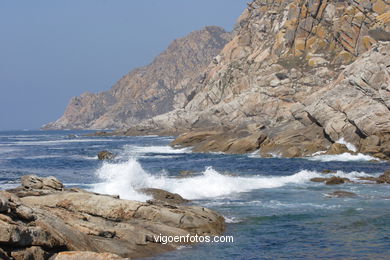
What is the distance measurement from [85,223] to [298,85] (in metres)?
82.3

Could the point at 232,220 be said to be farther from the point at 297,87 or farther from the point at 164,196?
the point at 297,87

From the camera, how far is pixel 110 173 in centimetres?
4084

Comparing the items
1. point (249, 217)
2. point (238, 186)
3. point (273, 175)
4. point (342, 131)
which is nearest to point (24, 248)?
point (249, 217)

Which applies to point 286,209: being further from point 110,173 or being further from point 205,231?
point 110,173

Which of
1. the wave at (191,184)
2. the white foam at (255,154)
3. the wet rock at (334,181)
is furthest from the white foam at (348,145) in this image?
the wet rock at (334,181)

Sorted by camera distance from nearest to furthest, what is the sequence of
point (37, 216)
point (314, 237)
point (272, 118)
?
point (37, 216) → point (314, 237) → point (272, 118)

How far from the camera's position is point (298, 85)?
95312 millimetres

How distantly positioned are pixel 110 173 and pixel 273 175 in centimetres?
1310

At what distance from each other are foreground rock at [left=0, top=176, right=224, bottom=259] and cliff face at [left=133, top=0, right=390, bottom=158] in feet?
122

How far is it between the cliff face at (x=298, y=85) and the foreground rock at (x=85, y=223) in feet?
122

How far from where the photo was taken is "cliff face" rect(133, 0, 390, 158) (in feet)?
193

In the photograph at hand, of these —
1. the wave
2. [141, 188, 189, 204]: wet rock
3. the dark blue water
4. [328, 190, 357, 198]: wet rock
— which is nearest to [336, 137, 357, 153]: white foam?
the dark blue water

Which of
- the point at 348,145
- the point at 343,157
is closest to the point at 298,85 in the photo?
the point at 348,145

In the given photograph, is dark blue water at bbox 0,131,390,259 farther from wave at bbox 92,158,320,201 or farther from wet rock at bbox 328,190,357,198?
wet rock at bbox 328,190,357,198
